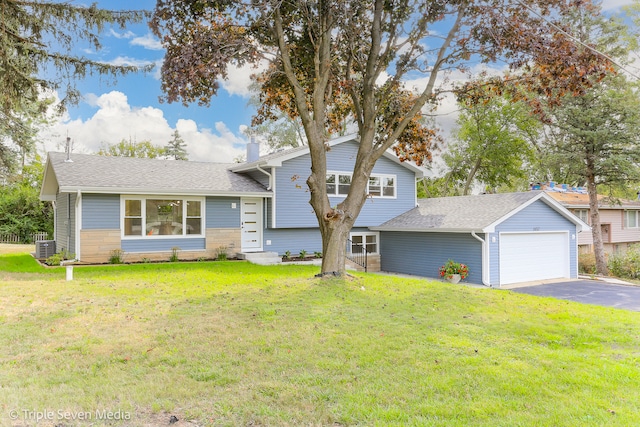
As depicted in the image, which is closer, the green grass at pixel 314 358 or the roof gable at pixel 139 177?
the green grass at pixel 314 358

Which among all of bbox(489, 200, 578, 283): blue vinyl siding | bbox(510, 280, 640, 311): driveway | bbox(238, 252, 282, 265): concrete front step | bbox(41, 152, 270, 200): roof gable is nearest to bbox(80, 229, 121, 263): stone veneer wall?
bbox(41, 152, 270, 200): roof gable

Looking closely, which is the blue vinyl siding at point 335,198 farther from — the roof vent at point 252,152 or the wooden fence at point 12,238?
the wooden fence at point 12,238

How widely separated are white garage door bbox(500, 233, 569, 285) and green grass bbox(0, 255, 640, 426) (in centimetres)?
659

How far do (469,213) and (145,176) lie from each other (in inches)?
481

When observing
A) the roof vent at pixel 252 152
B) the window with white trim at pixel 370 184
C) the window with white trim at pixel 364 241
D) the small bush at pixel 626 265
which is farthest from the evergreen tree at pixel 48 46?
the small bush at pixel 626 265

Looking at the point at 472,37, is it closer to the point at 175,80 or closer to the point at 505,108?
the point at 175,80

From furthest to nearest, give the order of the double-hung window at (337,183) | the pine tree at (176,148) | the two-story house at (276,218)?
1. the pine tree at (176,148)
2. the double-hung window at (337,183)
3. the two-story house at (276,218)

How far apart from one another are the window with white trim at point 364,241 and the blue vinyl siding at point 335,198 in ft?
1.83

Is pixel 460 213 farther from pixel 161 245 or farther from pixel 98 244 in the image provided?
pixel 98 244

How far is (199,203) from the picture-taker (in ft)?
51.7

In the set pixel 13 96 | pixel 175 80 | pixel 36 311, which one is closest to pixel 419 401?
pixel 36 311

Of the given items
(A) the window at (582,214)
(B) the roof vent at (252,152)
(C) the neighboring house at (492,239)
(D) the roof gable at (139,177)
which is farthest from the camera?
(A) the window at (582,214)

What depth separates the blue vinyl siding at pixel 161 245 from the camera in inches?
567

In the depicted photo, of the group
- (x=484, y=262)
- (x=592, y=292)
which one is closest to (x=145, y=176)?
(x=484, y=262)
